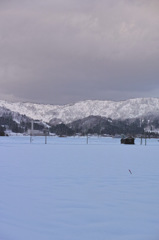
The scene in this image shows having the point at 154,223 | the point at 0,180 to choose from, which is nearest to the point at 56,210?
the point at 154,223

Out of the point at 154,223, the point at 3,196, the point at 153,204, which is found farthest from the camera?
the point at 3,196

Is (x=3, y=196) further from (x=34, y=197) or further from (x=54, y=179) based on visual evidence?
(x=54, y=179)

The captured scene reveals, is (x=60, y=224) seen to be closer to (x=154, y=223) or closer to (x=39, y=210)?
(x=39, y=210)

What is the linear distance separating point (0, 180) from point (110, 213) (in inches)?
299

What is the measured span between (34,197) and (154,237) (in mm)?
5242

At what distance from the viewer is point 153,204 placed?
1084 centimetres

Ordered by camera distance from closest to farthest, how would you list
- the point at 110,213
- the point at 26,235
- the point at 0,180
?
the point at 26,235 < the point at 110,213 < the point at 0,180

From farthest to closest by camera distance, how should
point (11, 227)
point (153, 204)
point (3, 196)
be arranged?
point (3, 196) < point (153, 204) < point (11, 227)

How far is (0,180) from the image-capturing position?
1576cm

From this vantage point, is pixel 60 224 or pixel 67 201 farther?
pixel 67 201

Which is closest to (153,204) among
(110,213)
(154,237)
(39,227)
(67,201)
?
(110,213)

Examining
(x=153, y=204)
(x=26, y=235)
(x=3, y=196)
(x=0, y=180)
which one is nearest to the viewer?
(x=26, y=235)

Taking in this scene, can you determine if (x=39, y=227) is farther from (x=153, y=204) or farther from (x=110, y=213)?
(x=153, y=204)

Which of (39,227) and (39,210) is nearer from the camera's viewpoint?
(39,227)
